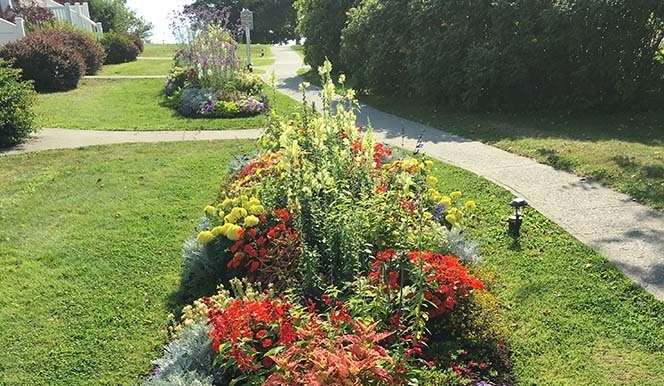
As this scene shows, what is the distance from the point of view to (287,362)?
296 centimetres

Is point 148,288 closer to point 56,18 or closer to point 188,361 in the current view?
point 188,361

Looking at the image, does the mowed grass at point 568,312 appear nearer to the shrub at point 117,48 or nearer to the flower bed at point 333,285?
the flower bed at point 333,285

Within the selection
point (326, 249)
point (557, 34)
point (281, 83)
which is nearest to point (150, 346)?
point (326, 249)

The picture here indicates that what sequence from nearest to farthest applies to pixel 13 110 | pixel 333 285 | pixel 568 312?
1. pixel 333 285
2. pixel 568 312
3. pixel 13 110

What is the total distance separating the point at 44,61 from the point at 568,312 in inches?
637

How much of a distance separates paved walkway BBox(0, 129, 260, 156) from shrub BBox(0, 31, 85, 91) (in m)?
6.12

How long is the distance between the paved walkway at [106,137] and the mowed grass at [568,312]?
6.07 metres

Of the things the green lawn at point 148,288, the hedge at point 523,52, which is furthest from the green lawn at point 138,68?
the green lawn at point 148,288

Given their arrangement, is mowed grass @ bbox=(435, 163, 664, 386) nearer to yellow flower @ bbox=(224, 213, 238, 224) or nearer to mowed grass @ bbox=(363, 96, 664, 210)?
mowed grass @ bbox=(363, 96, 664, 210)

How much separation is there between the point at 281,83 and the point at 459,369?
1565cm

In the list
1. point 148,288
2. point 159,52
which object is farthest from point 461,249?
point 159,52

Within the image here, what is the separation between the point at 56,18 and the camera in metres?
25.4

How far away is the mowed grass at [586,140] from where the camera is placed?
6820 millimetres

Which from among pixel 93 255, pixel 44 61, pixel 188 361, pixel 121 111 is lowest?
pixel 121 111
